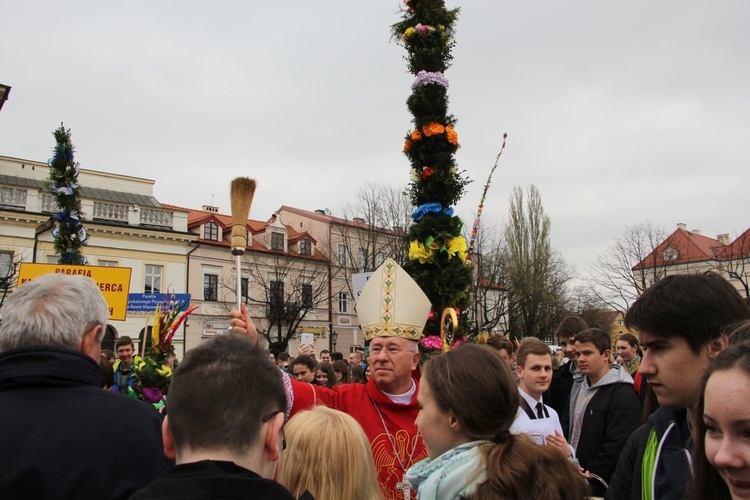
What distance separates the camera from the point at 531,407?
16.4ft

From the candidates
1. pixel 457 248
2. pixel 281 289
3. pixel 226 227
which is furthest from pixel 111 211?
pixel 457 248

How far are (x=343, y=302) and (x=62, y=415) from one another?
4095cm

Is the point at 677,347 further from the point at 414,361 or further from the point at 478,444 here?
the point at 414,361

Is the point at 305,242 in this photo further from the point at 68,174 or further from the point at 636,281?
the point at 68,174

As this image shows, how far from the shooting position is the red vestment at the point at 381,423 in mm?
3771

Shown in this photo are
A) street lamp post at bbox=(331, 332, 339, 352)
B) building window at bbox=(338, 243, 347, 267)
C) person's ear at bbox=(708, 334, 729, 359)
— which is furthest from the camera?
street lamp post at bbox=(331, 332, 339, 352)

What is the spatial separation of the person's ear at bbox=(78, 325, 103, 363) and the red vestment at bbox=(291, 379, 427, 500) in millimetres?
1359

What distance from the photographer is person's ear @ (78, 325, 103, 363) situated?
2.50 meters

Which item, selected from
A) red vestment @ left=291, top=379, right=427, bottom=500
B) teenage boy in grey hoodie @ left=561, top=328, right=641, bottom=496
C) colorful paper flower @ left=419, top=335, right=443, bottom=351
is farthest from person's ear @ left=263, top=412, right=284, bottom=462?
colorful paper flower @ left=419, top=335, right=443, bottom=351

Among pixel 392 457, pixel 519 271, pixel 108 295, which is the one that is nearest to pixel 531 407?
pixel 392 457

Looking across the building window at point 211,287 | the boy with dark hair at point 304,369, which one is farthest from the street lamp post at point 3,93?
the boy with dark hair at point 304,369

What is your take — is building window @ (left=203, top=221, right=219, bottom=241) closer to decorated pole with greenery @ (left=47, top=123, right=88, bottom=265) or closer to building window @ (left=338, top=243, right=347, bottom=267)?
building window @ (left=338, top=243, right=347, bottom=267)

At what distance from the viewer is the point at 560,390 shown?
652 cm

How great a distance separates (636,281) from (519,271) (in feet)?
28.1
